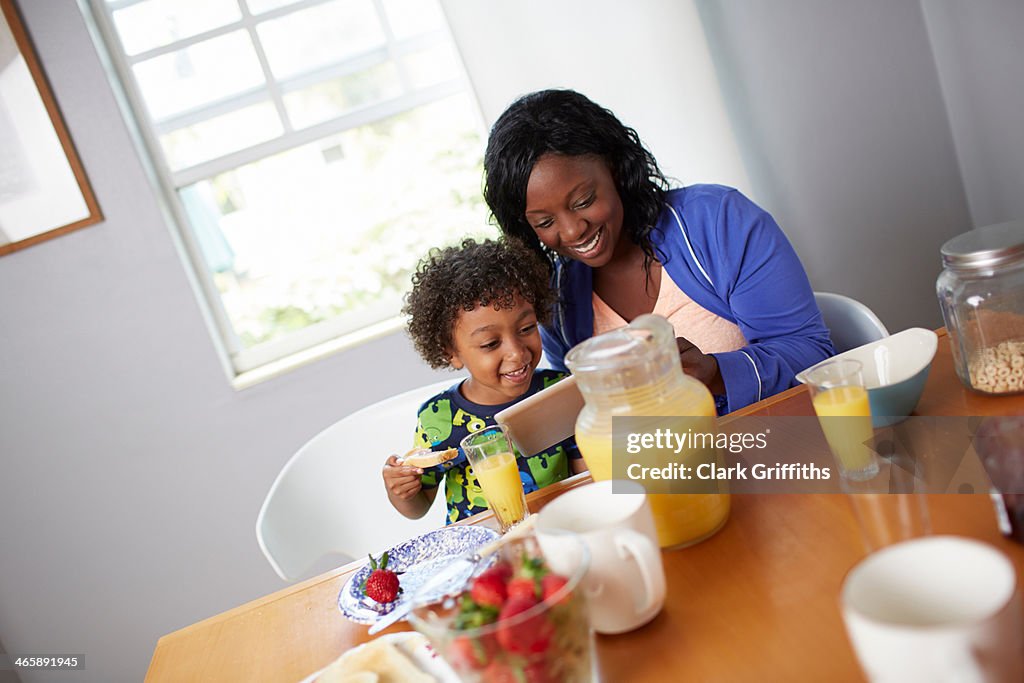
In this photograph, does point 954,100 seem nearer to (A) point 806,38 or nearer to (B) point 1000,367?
(A) point 806,38

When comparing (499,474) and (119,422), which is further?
(119,422)

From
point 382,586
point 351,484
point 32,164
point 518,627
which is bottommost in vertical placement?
point 351,484

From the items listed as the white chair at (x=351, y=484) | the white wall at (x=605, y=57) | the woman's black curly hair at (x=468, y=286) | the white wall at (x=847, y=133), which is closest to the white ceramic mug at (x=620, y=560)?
the woman's black curly hair at (x=468, y=286)

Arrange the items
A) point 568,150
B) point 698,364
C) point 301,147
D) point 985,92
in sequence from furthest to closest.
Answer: point 301,147, point 985,92, point 568,150, point 698,364

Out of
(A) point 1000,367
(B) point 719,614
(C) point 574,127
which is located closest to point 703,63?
(C) point 574,127

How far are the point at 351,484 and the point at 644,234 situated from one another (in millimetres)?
854

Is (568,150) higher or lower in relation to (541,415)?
higher

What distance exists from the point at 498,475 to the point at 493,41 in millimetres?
1769

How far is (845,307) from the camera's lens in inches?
61.7


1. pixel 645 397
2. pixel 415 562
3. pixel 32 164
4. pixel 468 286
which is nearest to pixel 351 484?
pixel 468 286

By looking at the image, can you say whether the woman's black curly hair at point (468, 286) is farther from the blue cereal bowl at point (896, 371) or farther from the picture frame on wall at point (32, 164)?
the picture frame on wall at point (32, 164)

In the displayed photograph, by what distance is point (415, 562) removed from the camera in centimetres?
110

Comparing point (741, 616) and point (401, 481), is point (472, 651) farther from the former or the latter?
point (401, 481)

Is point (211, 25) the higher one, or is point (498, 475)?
point (211, 25)
